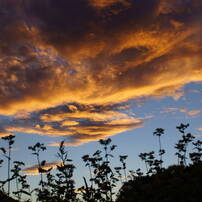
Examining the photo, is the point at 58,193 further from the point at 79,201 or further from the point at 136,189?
the point at 136,189

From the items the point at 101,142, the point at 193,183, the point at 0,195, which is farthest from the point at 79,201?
the point at 101,142

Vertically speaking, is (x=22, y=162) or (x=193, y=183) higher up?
(x=22, y=162)

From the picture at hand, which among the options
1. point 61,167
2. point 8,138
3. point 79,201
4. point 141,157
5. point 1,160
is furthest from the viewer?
point 141,157

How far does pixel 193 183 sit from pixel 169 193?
3.05ft

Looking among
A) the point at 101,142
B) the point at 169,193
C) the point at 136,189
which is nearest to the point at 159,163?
the point at 101,142

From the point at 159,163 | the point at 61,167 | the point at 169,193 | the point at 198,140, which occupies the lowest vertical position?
the point at 169,193

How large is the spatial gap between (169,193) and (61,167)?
4910 mm

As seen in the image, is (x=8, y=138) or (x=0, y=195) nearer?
(x=0, y=195)

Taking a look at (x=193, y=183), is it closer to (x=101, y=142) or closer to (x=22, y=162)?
(x=22, y=162)

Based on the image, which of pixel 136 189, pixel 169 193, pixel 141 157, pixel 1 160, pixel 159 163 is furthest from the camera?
pixel 141 157

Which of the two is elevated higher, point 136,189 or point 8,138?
point 8,138

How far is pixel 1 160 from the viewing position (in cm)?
2192

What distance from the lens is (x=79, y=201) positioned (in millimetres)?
3998

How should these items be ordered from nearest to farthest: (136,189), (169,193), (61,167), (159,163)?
(61,167) < (169,193) < (136,189) < (159,163)
